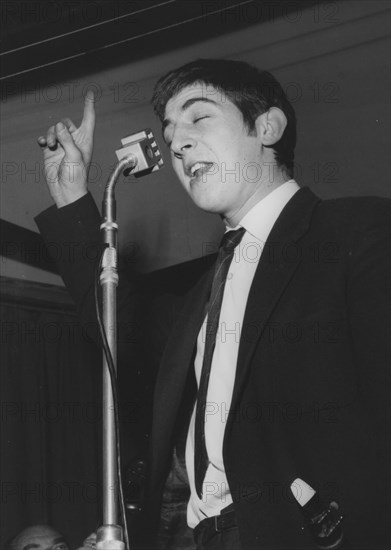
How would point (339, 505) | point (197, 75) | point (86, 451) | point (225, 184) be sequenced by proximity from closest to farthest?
point (339, 505) < point (225, 184) < point (197, 75) < point (86, 451)

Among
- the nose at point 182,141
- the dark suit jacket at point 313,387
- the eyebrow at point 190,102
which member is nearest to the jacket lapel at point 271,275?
the dark suit jacket at point 313,387

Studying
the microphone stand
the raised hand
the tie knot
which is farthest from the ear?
the microphone stand

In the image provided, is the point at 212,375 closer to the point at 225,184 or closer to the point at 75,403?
the point at 225,184

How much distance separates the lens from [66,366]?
4.10 metres

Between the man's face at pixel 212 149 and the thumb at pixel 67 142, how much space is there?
0.25 metres

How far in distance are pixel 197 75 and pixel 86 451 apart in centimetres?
277

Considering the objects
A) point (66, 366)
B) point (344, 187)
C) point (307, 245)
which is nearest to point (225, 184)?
point (307, 245)

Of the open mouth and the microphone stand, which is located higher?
the open mouth

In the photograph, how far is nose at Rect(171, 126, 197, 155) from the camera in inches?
67.2

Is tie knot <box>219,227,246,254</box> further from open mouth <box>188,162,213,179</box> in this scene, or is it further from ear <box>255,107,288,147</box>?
ear <box>255,107,288,147</box>

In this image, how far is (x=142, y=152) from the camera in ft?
4.46

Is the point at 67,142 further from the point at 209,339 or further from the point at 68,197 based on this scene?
the point at 209,339

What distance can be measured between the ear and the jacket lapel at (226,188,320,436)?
1.37 feet

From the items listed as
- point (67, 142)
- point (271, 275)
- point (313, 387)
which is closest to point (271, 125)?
point (67, 142)
